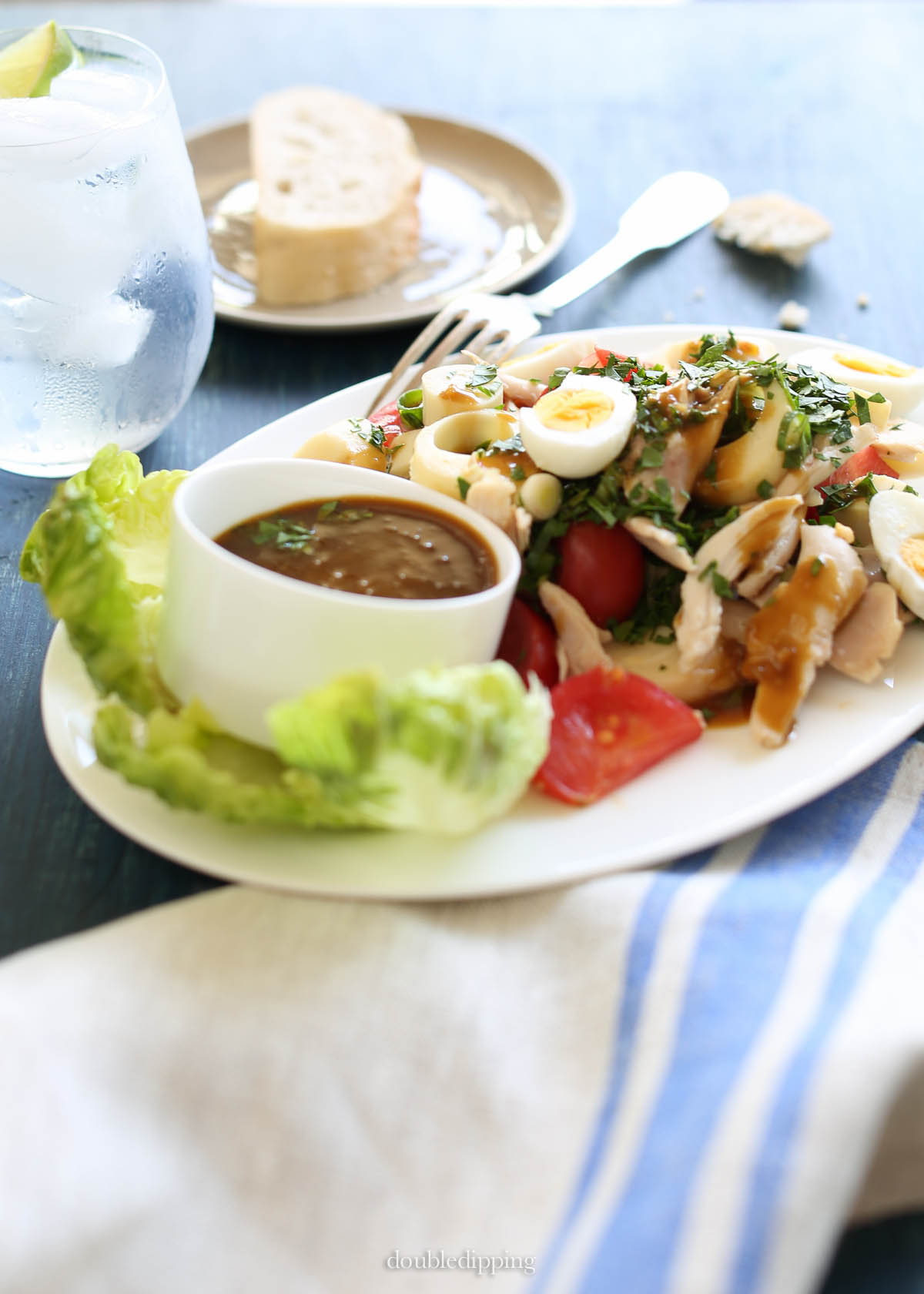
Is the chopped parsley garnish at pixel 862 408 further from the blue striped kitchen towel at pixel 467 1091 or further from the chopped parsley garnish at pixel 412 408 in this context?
the blue striped kitchen towel at pixel 467 1091

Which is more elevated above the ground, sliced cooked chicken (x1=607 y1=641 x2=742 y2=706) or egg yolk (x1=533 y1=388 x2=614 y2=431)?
egg yolk (x1=533 y1=388 x2=614 y2=431)

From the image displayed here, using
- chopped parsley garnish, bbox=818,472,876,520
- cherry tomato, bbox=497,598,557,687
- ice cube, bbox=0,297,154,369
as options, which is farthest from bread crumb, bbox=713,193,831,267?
cherry tomato, bbox=497,598,557,687

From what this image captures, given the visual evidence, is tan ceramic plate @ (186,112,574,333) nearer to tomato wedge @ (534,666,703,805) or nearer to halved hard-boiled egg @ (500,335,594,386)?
halved hard-boiled egg @ (500,335,594,386)

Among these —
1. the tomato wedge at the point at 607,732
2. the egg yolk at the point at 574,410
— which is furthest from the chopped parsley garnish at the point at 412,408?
the tomato wedge at the point at 607,732

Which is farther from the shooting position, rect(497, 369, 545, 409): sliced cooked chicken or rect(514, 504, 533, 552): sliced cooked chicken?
rect(497, 369, 545, 409): sliced cooked chicken

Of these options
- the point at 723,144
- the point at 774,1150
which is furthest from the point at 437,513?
the point at 723,144

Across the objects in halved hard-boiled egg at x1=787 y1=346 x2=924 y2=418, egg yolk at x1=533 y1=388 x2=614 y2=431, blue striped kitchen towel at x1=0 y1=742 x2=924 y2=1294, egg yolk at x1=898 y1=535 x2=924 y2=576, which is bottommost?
blue striped kitchen towel at x1=0 y1=742 x2=924 y2=1294

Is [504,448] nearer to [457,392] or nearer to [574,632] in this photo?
[457,392]
